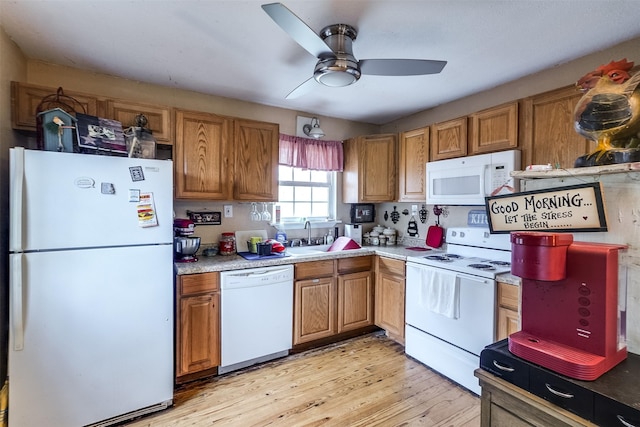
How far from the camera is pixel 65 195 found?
168 centimetres

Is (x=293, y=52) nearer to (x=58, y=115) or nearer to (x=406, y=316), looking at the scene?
(x=58, y=115)

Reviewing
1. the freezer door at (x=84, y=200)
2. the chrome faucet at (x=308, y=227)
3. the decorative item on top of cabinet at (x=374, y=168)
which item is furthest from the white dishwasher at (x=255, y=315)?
the decorative item on top of cabinet at (x=374, y=168)

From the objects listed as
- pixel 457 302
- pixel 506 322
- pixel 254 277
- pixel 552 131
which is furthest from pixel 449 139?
pixel 254 277

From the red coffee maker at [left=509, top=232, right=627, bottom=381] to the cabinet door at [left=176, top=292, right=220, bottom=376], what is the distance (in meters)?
2.04

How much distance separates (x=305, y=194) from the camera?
3.51 m

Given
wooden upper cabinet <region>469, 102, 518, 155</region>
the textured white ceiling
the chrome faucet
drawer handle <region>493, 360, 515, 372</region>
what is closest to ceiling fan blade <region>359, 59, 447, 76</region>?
the textured white ceiling

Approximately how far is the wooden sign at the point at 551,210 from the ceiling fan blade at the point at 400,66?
3.51ft

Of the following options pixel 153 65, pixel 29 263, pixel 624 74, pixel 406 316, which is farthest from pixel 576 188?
pixel 153 65

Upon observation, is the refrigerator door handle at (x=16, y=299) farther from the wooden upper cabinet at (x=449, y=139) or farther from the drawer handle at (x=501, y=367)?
the wooden upper cabinet at (x=449, y=139)

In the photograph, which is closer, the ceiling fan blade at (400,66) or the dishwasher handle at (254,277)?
the ceiling fan blade at (400,66)

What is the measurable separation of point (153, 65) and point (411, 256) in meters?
2.65

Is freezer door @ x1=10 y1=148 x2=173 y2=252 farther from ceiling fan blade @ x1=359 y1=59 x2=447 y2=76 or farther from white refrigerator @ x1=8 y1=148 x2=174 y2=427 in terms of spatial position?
ceiling fan blade @ x1=359 y1=59 x2=447 y2=76

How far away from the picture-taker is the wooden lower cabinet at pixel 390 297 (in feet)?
9.17

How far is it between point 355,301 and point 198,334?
58.9 inches
